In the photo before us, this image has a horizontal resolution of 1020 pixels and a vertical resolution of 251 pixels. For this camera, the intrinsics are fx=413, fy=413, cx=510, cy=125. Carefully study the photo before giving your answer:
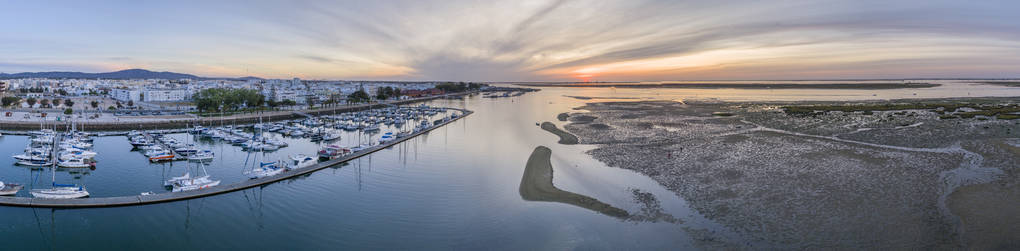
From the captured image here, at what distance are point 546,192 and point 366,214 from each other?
7.08 meters

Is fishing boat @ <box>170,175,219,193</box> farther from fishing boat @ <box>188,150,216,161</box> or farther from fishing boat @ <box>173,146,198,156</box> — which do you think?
fishing boat @ <box>173,146,198,156</box>

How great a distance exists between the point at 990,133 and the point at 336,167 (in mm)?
42464

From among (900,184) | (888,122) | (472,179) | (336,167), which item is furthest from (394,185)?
(888,122)

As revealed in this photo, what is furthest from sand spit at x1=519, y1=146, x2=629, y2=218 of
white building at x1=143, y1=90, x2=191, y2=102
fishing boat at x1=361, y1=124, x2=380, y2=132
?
white building at x1=143, y1=90, x2=191, y2=102

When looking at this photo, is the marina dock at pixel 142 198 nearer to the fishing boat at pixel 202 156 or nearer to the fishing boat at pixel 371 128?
the fishing boat at pixel 202 156

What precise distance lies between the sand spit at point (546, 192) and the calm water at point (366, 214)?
42 centimetres

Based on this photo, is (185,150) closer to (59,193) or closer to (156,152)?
(156,152)

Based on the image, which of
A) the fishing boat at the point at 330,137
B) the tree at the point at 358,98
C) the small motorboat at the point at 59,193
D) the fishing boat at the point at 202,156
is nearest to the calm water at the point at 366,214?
the fishing boat at the point at 202,156

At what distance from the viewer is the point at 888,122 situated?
3544 cm

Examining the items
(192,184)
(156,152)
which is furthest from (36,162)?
(192,184)

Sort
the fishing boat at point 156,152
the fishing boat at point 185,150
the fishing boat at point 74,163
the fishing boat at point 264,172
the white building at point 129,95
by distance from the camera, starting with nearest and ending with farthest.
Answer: the fishing boat at point 264,172 → the fishing boat at point 74,163 → the fishing boat at point 156,152 → the fishing boat at point 185,150 → the white building at point 129,95

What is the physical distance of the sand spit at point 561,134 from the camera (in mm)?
30003

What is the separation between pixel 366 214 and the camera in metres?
15.1

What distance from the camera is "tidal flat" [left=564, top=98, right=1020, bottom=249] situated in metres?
12.2
